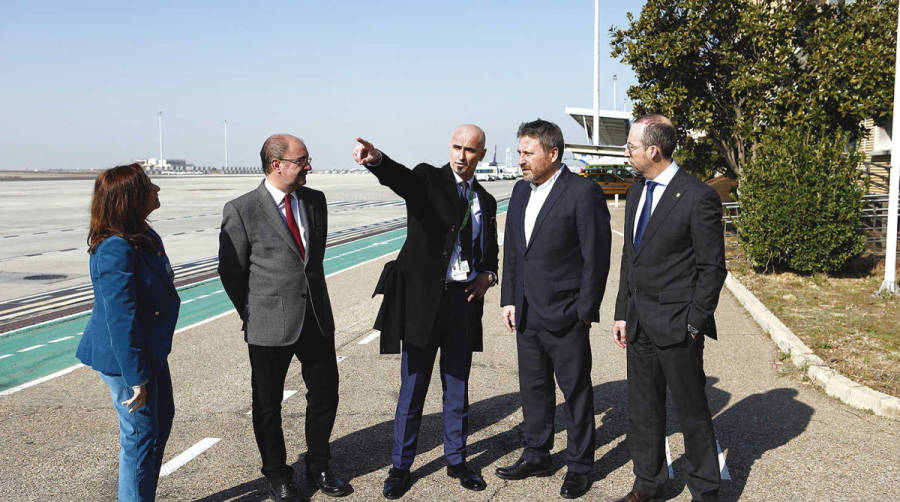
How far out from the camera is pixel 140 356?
3.22 meters

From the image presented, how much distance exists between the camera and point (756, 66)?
1519 cm

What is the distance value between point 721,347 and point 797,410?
79.5 inches

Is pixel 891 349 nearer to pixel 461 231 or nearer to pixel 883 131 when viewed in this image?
pixel 461 231

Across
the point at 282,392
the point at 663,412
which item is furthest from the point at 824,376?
the point at 282,392

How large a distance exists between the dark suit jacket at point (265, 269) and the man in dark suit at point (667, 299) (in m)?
1.73

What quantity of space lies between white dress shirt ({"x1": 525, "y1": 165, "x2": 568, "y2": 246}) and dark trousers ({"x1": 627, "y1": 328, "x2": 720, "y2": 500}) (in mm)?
865

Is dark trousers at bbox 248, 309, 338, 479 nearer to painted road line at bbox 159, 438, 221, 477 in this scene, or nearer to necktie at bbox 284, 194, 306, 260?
necktie at bbox 284, 194, 306, 260

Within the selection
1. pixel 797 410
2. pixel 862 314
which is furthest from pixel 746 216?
pixel 797 410

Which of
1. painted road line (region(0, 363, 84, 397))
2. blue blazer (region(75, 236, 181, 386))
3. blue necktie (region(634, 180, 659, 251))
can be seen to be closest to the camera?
blue blazer (region(75, 236, 181, 386))

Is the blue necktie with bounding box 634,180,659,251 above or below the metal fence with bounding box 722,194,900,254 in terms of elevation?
above

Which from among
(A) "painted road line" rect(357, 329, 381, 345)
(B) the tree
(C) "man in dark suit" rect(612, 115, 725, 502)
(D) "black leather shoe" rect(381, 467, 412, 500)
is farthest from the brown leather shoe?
(B) the tree

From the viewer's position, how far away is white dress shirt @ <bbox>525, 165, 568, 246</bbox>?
417 centimetres

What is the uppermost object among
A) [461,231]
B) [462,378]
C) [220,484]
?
[461,231]

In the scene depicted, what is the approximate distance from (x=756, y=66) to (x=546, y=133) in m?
13.0
